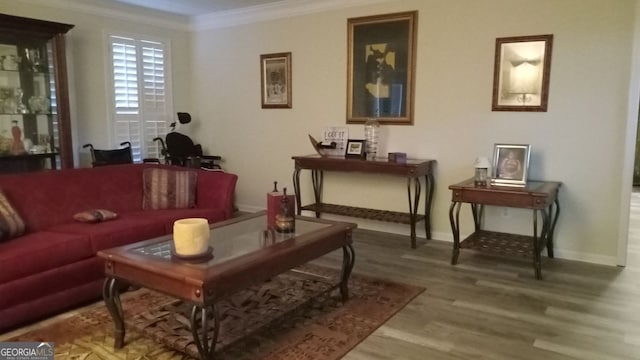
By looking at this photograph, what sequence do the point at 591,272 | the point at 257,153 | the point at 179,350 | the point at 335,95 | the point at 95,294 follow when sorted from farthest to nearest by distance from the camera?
the point at 257,153
the point at 335,95
the point at 591,272
the point at 95,294
the point at 179,350

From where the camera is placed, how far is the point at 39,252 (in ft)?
9.27

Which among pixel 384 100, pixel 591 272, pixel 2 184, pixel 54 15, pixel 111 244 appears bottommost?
pixel 591 272

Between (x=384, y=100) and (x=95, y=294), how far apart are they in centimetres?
311

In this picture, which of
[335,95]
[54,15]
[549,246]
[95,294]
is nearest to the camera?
[95,294]

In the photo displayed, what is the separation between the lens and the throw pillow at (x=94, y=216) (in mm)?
3447

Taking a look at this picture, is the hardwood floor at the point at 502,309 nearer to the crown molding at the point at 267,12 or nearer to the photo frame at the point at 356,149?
the photo frame at the point at 356,149

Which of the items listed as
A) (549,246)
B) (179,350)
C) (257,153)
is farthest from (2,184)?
(549,246)

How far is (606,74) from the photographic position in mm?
3793

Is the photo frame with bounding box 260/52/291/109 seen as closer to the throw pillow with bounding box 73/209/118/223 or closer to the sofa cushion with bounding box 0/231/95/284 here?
the throw pillow with bounding box 73/209/118/223

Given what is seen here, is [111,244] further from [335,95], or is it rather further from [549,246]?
[549,246]

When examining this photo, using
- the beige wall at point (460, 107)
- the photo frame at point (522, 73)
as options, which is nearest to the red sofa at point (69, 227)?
the beige wall at point (460, 107)

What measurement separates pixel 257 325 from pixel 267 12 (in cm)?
392

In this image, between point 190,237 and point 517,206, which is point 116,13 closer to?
point 190,237

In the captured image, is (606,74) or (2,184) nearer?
(2,184)
